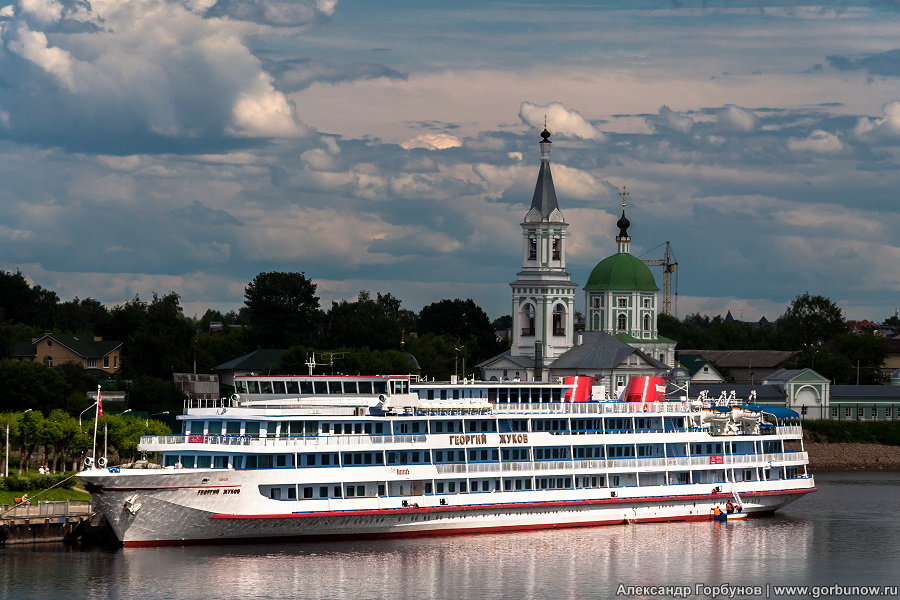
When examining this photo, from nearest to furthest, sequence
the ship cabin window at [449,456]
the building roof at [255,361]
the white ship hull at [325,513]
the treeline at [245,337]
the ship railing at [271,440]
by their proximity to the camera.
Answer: the white ship hull at [325,513] < the ship railing at [271,440] < the ship cabin window at [449,456] < the treeline at [245,337] < the building roof at [255,361]

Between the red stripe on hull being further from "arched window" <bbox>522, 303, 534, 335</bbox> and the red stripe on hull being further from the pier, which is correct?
"arched window" <bbox>522, 303, 534, 335</bbox>

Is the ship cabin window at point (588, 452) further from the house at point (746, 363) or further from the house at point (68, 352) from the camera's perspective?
the house at point (746, 363)

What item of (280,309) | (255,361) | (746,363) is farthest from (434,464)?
(746,363)

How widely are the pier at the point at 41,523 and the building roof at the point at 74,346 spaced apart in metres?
75.8

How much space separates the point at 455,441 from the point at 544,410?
5.22 m

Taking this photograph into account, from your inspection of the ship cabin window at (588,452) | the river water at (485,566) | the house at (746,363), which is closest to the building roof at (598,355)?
Answer: the house at (746,363)

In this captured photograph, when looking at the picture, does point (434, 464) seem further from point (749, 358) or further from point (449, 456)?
point (749, 358)

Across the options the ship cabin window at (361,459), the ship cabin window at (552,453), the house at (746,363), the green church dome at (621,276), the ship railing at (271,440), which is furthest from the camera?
the house at (746,363)

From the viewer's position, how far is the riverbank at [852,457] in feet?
393

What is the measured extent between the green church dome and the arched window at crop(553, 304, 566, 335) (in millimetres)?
13038

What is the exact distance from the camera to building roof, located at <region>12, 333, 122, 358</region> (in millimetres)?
138750

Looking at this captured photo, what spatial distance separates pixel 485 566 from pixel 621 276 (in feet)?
301

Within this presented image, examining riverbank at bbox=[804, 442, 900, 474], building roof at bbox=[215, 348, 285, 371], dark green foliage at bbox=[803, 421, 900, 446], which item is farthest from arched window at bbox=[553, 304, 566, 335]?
building roof at bbox=[215, 348, 285, 371]

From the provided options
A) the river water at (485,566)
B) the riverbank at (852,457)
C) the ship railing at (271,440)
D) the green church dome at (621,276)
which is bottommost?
the river water at (485,566)
